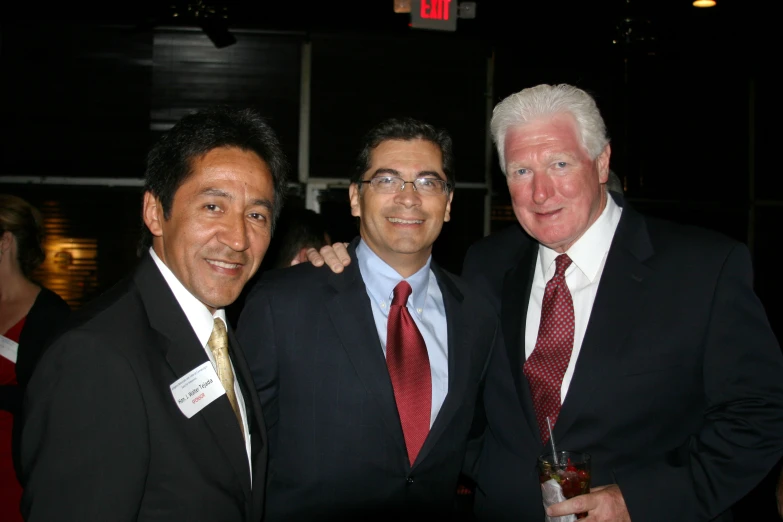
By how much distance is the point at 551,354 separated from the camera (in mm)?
2016

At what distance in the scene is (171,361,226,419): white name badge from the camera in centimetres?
135

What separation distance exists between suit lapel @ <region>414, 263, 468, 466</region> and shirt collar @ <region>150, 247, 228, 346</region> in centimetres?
85

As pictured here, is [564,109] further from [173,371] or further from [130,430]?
[130,430]

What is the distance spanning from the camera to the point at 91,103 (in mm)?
7016

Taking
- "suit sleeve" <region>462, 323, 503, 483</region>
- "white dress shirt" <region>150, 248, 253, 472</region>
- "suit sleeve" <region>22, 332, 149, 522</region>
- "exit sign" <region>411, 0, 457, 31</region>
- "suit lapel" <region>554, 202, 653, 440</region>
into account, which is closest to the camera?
"suit sleeve" <region>22, 332, 149, 522</region>

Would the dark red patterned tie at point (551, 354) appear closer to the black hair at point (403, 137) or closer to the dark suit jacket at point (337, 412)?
the dark suit jacket at point (337, 412)

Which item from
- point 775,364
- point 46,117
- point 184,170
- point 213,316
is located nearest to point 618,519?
point 775,364

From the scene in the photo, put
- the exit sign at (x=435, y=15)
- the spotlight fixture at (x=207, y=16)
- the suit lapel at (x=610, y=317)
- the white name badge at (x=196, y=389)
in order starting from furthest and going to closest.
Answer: the spotlight fixture at (x=207, y=16) < the exit sign at (x=435, y=15) < the suit lapel at (x=610, y=317) < the white name badge at (x=196, y=389)

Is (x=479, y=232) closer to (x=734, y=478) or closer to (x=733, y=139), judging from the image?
(x=733, y=139)

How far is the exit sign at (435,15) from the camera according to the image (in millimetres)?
5266

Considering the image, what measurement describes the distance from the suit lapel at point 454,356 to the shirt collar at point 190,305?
85cm

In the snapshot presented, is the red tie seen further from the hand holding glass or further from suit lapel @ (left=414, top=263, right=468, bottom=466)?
the hand holding glass

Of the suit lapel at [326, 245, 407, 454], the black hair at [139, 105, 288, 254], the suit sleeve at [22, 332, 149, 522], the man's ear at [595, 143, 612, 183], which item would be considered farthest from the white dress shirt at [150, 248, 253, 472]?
the man's ear at [595, 143, 612, 183]

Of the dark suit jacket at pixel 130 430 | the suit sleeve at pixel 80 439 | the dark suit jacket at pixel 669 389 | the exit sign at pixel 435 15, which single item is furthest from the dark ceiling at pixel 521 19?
the suit sleeve at pixel 80 439
